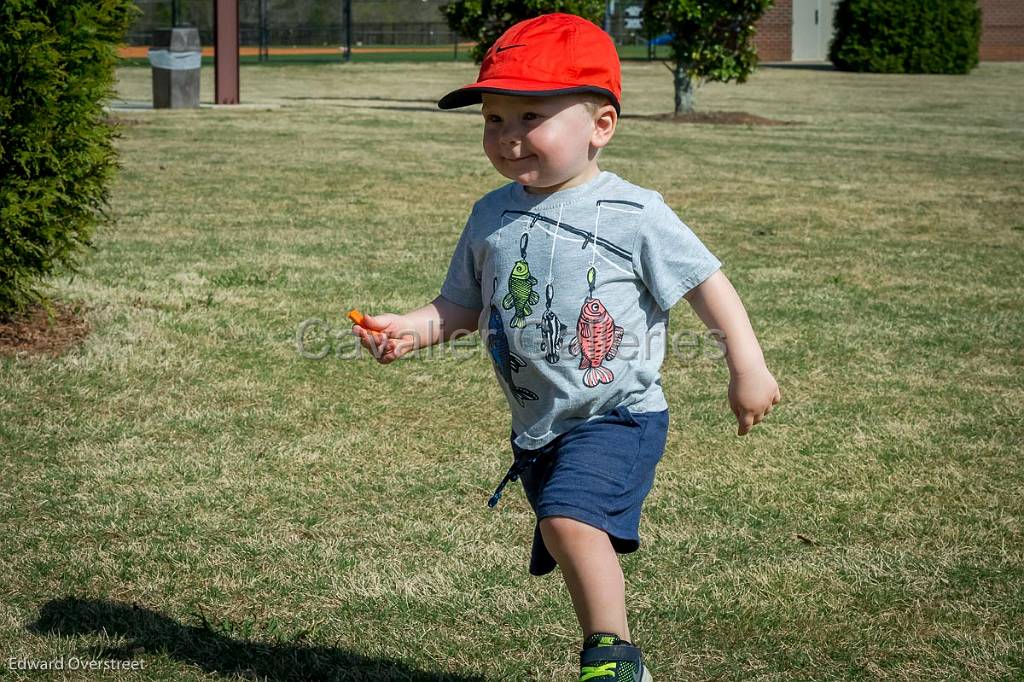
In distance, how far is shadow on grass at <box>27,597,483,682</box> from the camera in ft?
9.93

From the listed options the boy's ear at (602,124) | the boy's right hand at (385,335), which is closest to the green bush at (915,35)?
the boy's ear at (602,124)

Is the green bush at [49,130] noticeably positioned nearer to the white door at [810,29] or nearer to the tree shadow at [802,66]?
the tree shadow at [802,66]

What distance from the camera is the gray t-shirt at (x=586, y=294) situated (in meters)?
2.67

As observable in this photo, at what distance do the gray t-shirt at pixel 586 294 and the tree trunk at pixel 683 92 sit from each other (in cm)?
1954

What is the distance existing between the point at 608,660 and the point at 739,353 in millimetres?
718

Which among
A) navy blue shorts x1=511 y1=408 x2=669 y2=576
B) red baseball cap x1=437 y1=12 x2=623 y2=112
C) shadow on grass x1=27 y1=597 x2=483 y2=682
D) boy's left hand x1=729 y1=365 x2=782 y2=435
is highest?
red baseball cap x1=437 y1=12 x2=623 y2=112

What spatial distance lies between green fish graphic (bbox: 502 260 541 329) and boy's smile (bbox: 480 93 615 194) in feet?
0.66

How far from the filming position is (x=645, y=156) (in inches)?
608

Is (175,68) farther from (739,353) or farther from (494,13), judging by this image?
(739,353)

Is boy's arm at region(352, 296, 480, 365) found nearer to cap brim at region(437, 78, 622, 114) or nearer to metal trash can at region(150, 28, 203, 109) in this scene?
cap brim at region(437, 78, 622, 114)

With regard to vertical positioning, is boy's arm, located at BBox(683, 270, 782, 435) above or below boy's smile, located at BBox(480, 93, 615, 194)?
below

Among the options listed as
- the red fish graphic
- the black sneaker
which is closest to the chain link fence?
the red fish graphic

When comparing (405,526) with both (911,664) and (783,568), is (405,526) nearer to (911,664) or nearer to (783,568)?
(783,568)

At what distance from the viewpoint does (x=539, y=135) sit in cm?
264
